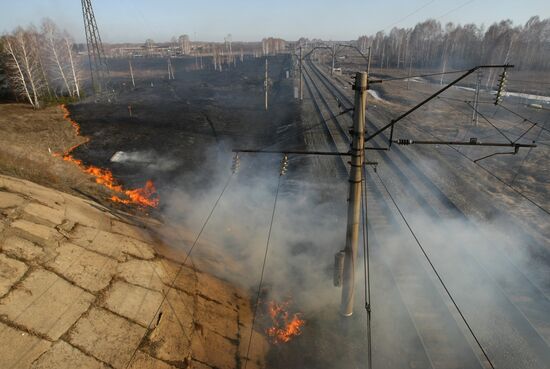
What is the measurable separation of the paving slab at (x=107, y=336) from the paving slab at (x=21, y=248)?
3317 millimetres

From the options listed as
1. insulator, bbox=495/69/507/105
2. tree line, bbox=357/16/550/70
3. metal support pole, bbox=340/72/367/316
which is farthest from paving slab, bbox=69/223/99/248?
tree line, bbox=357/16/550/70

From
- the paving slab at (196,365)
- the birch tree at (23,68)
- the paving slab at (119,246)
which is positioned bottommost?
the paving slab at (196,365)

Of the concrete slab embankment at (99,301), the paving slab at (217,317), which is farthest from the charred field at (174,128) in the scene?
the paving slab at (217,317)

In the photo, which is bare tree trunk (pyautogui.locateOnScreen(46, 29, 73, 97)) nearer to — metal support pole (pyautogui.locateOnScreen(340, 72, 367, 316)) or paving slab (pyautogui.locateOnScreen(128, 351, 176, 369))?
paving slab (pyautogui.locateOnScreen(128, 351, 176, 369))

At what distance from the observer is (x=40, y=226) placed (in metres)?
13.8

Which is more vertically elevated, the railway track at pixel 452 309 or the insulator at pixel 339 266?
the insulator at pixel 339 266

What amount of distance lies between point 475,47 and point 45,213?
12950 cm

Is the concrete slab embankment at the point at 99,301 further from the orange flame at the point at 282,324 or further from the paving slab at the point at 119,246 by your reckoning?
the orange flame at the point at 282,324

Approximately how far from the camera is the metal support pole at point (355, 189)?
932 cm

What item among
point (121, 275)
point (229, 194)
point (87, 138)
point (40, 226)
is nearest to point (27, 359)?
point (121, 275)

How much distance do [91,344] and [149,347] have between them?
1735 mm

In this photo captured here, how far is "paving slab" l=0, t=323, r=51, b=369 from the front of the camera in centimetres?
919

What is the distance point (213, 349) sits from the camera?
467 inches

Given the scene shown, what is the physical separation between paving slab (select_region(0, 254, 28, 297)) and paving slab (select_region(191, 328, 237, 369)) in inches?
249
